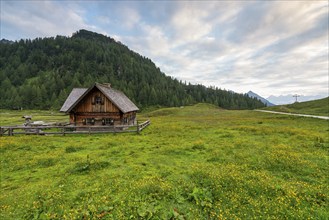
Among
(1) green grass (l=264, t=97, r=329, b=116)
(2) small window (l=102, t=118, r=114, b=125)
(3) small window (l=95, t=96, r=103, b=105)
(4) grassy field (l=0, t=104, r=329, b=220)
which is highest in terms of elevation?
(3) small window (l=95, t=96, r=103, b=105)

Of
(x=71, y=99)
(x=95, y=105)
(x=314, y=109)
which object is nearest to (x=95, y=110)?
(x=95, y=105)

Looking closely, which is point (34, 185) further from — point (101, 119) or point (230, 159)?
point (101, 119)

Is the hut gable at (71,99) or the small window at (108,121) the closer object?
the small window at (108,121)

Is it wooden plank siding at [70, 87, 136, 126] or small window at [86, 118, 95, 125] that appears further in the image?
small window at [86, 118, 95, 125]

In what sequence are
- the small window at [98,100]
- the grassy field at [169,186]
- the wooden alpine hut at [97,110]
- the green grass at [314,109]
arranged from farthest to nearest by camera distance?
the green grass at [314,109] < the small window at [98,100] < the wooden alpine hut at [97,110] < the grassy field at [169,186]

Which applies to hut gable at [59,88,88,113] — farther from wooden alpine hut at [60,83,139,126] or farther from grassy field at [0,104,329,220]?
grassy field at [0,104,329,220]

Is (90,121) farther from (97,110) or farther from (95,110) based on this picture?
(97,110)

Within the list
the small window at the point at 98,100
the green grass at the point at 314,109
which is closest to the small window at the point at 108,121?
the small window at the point at 98,100

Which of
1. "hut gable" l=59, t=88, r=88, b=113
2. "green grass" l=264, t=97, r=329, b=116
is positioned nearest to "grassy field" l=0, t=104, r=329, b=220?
"hut gable" l=59, t=88, r=88, b=113

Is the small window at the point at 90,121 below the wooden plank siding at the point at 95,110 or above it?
below

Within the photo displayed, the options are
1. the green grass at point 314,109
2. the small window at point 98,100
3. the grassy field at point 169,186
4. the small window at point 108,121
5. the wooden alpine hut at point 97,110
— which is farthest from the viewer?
the green grass at point 314,109

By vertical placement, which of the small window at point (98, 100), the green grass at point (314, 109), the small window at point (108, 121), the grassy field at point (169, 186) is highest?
the small window at point (98, 100)

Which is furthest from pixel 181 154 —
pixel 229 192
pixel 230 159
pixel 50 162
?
pixel 50 162

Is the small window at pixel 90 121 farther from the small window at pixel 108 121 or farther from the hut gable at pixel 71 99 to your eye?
the hut gable at pixel 71 99
